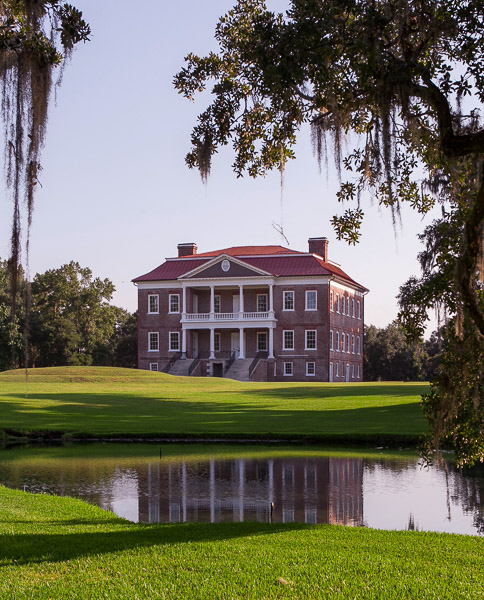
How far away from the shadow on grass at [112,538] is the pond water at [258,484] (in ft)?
6.28

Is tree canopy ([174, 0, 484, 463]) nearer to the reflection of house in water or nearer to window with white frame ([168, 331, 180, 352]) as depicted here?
the reflection of house in water

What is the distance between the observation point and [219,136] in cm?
884

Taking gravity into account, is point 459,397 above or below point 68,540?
above

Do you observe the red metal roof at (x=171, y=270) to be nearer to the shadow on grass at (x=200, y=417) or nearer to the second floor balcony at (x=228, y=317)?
the second floor balcony at (x=228, y=317)

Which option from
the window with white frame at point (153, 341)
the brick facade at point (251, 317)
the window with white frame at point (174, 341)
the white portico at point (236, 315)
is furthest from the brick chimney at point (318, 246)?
the window with white frame at point (153, 341)

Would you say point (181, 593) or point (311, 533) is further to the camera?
point (311, 533)

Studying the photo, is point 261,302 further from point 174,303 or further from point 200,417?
point 200,417

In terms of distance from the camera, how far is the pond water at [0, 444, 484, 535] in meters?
13.1

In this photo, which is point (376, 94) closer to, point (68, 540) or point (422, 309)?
point (422, 309)

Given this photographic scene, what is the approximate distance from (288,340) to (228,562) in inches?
2079

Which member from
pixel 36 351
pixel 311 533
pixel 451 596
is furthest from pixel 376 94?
pixel 36 351

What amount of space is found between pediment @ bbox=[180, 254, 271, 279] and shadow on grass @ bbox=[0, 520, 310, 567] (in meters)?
50.2

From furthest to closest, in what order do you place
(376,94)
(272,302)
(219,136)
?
(272,302) → (219,136) → (376,94)

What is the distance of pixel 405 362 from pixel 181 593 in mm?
71270
